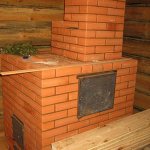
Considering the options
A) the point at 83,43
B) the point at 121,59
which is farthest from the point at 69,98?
the point at 121,59

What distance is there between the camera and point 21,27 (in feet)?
11.4

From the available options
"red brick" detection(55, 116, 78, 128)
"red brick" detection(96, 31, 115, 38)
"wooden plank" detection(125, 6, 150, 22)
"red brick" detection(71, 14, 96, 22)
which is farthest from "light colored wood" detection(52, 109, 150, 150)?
"wooden plank" detection(125, 6, 150, 22)

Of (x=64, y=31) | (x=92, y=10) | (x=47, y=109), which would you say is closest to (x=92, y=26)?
(x=92, y=10)

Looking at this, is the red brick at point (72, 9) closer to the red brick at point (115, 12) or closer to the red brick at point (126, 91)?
the red brick at point (115, 12)

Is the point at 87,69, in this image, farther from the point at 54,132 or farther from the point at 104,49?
the point at 54,132

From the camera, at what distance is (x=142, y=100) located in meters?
3.88

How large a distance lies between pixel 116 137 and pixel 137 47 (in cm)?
169

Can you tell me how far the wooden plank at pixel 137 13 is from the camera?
3592 mm

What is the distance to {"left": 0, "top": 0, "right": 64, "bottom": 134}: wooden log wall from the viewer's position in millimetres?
3348

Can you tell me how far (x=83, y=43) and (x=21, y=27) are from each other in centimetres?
104

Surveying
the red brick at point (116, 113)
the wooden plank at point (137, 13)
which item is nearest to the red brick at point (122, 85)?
the red brick at point (116, 113)

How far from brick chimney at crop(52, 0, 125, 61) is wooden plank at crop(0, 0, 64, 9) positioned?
43cm

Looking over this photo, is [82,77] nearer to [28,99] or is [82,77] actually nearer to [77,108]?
[77,108]

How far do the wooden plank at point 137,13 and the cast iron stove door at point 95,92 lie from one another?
1.07m
